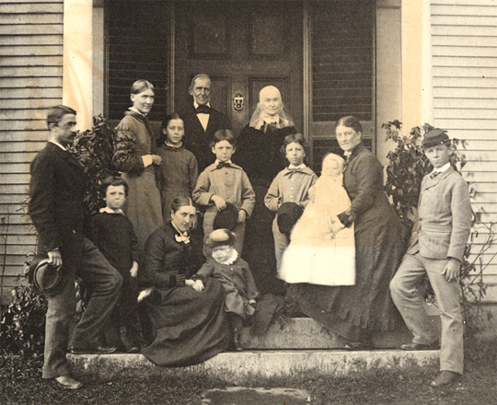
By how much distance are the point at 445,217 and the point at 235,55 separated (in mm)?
2537

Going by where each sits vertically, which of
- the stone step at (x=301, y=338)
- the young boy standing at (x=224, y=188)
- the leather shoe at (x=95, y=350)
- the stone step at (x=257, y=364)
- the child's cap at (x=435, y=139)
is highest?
the child's cap at (x=435, y=139)

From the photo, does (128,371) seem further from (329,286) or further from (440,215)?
(440,215)

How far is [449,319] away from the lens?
4.70m

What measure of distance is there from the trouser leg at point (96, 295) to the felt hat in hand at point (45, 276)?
0.29 meters

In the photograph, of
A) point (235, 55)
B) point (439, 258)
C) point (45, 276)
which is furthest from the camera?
point (235, 55)

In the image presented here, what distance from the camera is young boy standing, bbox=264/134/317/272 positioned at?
17.0 ft

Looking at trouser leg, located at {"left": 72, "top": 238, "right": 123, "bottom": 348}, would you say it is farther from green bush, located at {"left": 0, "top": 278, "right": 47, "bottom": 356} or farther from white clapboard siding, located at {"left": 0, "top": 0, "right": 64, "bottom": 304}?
white clapboard siding, located at {"left": 0, "top": 0, "right": 64, "bottom": 304}

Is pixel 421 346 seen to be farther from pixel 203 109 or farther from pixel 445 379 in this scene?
pixel 203 109

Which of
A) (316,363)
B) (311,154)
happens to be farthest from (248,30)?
(316,363)

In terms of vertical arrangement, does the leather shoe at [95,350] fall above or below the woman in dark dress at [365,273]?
below

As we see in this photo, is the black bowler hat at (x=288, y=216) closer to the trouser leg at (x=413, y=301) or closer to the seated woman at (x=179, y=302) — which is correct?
→ the seated woman at (x=179, y=302)

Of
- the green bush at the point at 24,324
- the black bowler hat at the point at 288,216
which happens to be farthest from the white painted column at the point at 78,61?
the black bowler hat at the point at 288,216

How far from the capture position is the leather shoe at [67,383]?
4.54 meters

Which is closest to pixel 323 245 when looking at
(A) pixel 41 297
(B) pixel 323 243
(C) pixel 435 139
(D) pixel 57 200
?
(B) pixel 323 243
